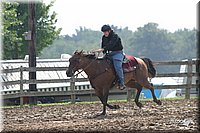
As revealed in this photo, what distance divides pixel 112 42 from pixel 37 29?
19.7 meters

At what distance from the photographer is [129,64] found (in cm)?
1256

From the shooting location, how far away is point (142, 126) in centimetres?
866

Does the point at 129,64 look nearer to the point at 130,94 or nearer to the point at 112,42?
the point at 112,42

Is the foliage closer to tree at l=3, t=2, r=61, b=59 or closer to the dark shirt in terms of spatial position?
tree at l=3, t=2, r=61, b=59

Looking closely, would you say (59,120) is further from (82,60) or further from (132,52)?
(132,52)

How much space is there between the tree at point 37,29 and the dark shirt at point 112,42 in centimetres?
1686

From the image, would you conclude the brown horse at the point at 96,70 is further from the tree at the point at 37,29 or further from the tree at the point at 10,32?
the tree at the point at 37,29

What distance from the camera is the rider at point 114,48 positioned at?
11.7m

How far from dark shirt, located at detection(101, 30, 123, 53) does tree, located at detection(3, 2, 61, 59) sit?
16857 millimetres

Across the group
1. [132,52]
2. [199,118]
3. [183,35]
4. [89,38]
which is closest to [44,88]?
[199,118]

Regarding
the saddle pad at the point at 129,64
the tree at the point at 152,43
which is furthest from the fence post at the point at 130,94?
the tree at the point at 152,43

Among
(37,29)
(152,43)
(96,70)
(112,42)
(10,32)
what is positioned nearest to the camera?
(112,42)

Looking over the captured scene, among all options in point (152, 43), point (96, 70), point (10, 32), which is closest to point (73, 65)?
point (96, 70)

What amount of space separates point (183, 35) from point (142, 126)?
9699cm
